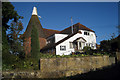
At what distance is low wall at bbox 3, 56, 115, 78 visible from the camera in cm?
1132

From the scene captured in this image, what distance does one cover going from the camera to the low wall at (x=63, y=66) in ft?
37.1

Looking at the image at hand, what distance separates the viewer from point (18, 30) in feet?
81.8

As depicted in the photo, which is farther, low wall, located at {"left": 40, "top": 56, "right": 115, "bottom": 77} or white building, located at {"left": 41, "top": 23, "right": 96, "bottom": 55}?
white building, located at {"left": 41, "top": 23, "right": 96, "bottom": 55}

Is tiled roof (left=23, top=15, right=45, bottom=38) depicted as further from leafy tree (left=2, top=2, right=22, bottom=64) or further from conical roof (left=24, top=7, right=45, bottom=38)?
leafy tree (left=2, top=2, right=22, bottom=64)

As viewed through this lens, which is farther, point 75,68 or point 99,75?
point 75,68

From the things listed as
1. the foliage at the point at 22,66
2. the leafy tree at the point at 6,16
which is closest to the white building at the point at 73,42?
the leafy tree at the point at 6,16

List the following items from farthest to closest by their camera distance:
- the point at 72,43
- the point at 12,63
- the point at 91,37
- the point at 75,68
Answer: the point at 91,37 < the point at 72,43 < the point at 12,63 < the point at 75,68

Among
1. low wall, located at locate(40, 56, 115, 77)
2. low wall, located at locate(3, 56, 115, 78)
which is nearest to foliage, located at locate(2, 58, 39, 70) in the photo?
low wall, located at locate(40, 56, 115, 77)

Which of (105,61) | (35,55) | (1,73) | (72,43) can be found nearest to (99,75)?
(105,61)

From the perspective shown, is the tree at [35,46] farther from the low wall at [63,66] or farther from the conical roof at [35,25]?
the conical roof at [35,25]

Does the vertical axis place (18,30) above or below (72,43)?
above

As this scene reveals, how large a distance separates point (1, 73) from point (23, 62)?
3392 mm

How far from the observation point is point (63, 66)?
12.8 metres

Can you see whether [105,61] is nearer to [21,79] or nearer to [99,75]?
[99,75]
